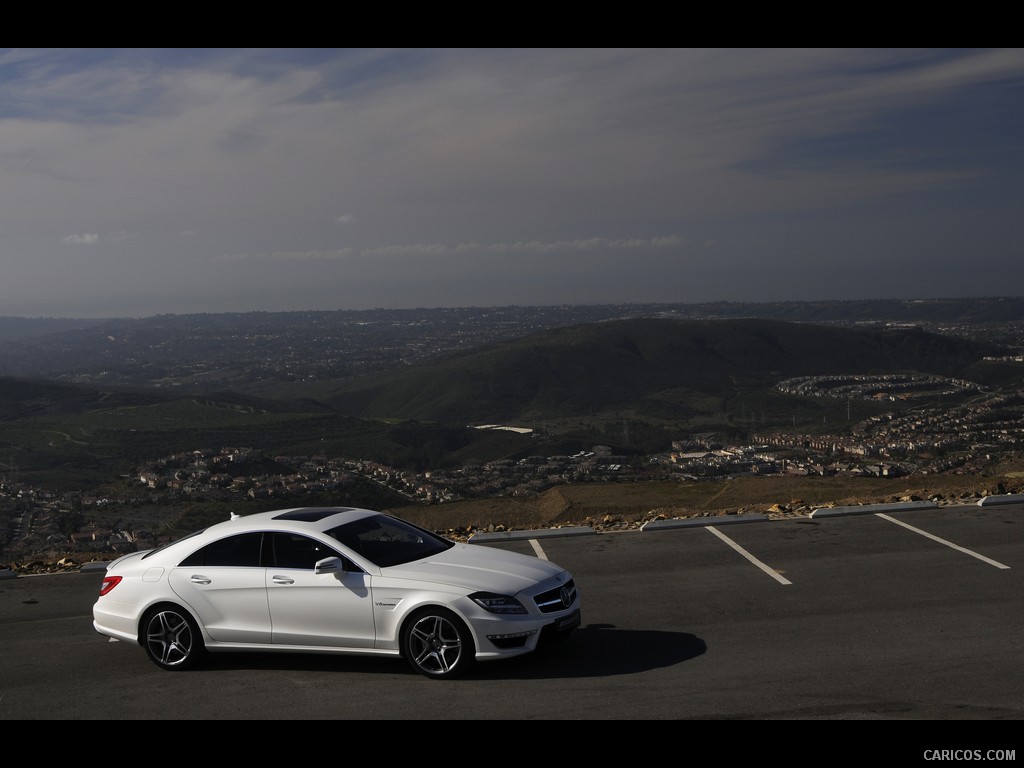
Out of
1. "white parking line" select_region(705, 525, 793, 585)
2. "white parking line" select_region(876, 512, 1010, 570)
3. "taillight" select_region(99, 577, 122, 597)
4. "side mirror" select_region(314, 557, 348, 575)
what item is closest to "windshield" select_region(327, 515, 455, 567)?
"side mirror" select_region(314, 557, 348, 575)

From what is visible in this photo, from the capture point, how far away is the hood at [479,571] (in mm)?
7371

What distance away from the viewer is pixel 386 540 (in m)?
8.09

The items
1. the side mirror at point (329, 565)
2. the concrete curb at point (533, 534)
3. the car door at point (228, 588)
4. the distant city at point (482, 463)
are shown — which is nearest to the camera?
the side mirror at point (329, 565)

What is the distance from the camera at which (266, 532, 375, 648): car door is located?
746 centimetres

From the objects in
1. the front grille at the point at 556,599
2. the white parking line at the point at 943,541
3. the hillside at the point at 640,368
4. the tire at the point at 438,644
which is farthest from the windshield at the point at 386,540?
the hillside at the point at 640,368

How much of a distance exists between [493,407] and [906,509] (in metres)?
69.9

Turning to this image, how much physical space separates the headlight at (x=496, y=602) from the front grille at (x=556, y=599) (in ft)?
0.61

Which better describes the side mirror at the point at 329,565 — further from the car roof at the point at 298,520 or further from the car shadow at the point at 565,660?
the car shadow at the point at 565,660

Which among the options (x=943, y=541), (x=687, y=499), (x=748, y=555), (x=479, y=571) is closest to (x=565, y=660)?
(x=479, y=571)

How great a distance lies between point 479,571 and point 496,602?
0.39 m

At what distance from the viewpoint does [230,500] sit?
31859 mm

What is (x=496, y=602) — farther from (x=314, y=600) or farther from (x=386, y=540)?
(x=314, y=600)

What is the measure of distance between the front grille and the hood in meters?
0.11
